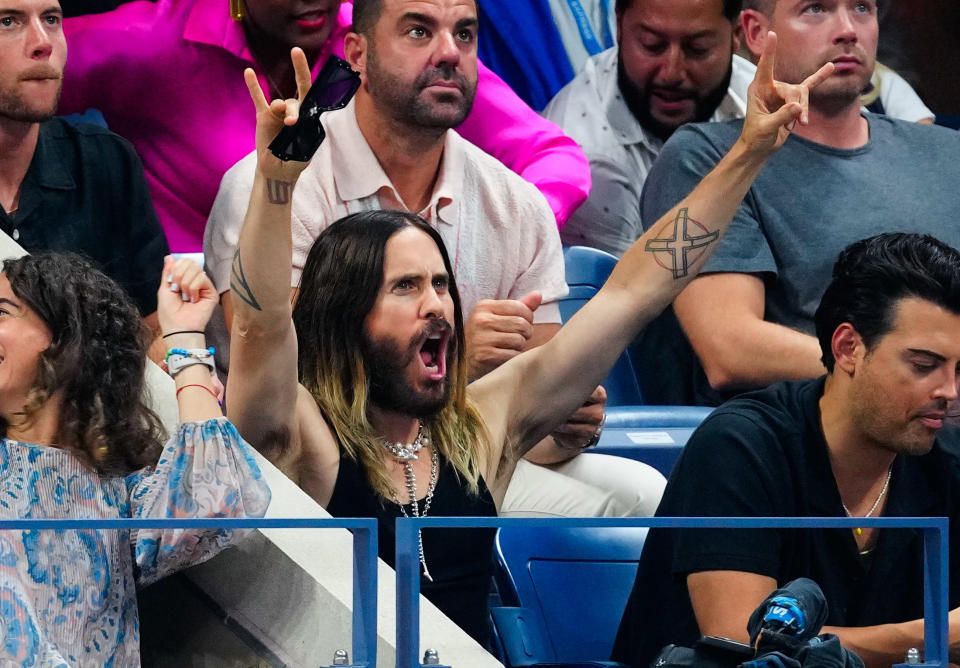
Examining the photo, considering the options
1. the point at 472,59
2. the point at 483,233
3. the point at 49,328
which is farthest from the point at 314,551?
the point at 472,59

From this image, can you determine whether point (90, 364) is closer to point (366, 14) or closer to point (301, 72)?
point (301, 72)

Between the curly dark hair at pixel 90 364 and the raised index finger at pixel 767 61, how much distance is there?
3.10 ft

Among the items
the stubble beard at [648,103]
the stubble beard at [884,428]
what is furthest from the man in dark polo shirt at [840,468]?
the stubble beard at [648,103]

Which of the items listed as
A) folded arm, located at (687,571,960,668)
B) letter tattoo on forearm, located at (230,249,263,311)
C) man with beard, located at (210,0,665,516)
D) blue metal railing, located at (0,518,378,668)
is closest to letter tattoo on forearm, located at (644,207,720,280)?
man with beard, located at (210,0,665,516)

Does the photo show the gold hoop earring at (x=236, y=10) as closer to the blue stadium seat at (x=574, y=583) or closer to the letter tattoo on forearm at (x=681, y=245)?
the letter tattoo on forearm at (x=681, y=245)

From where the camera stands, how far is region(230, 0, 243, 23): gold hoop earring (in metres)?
2.99

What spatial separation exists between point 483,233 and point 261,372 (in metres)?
0.88

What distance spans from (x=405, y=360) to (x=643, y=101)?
1341mm

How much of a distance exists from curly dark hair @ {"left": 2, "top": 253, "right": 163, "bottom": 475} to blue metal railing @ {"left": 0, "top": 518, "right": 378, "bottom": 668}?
50 centimetres

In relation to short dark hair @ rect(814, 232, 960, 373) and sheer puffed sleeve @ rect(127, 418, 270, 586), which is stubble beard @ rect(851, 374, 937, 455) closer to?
short dark hair @ rect(814, 232, 960, 373)

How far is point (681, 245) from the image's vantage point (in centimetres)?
242

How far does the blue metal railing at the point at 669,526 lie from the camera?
4.57 feet

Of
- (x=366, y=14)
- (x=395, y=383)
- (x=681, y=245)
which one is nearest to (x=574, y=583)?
(x=395, y=383)

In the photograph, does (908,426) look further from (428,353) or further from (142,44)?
(142,44)
